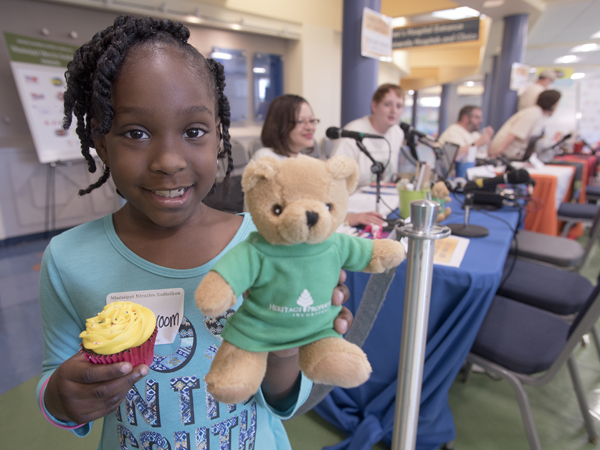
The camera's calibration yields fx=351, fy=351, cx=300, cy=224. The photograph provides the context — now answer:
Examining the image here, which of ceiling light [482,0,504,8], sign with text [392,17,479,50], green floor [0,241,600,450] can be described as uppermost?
ceiling light [482,0,504,8]

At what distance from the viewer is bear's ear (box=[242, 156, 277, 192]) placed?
0.45m

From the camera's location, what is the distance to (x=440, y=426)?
1.31 m

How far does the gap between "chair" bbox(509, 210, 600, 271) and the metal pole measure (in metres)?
1.60

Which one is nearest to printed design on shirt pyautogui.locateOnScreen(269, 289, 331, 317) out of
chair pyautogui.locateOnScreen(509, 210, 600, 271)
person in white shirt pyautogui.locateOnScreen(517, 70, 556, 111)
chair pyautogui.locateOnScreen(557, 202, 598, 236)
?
chair pyautogui.locateOnScreen(509, 210, 600, 271)

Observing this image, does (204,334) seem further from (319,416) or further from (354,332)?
(319,416)

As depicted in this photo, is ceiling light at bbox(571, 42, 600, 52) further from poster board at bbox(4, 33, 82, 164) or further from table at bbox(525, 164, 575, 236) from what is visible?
poster board at bbox(4, 33, 82, 164)

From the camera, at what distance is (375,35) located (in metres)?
2.71

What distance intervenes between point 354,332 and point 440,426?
82 centimetres

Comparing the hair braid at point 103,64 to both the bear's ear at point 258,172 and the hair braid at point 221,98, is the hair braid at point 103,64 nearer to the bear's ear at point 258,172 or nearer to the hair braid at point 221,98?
the hair braid at point 221,98

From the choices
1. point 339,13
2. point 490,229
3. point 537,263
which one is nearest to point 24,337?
point 490,229

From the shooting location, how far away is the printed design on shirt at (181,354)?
2.00 feet

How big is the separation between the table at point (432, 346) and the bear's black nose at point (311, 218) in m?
0.82

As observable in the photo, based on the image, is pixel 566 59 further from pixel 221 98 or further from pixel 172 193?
pixel 172 193

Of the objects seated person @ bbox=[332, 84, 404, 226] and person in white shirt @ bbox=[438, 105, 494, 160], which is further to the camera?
person in white shirt @ bbox=[438, 105, 494, 160]
